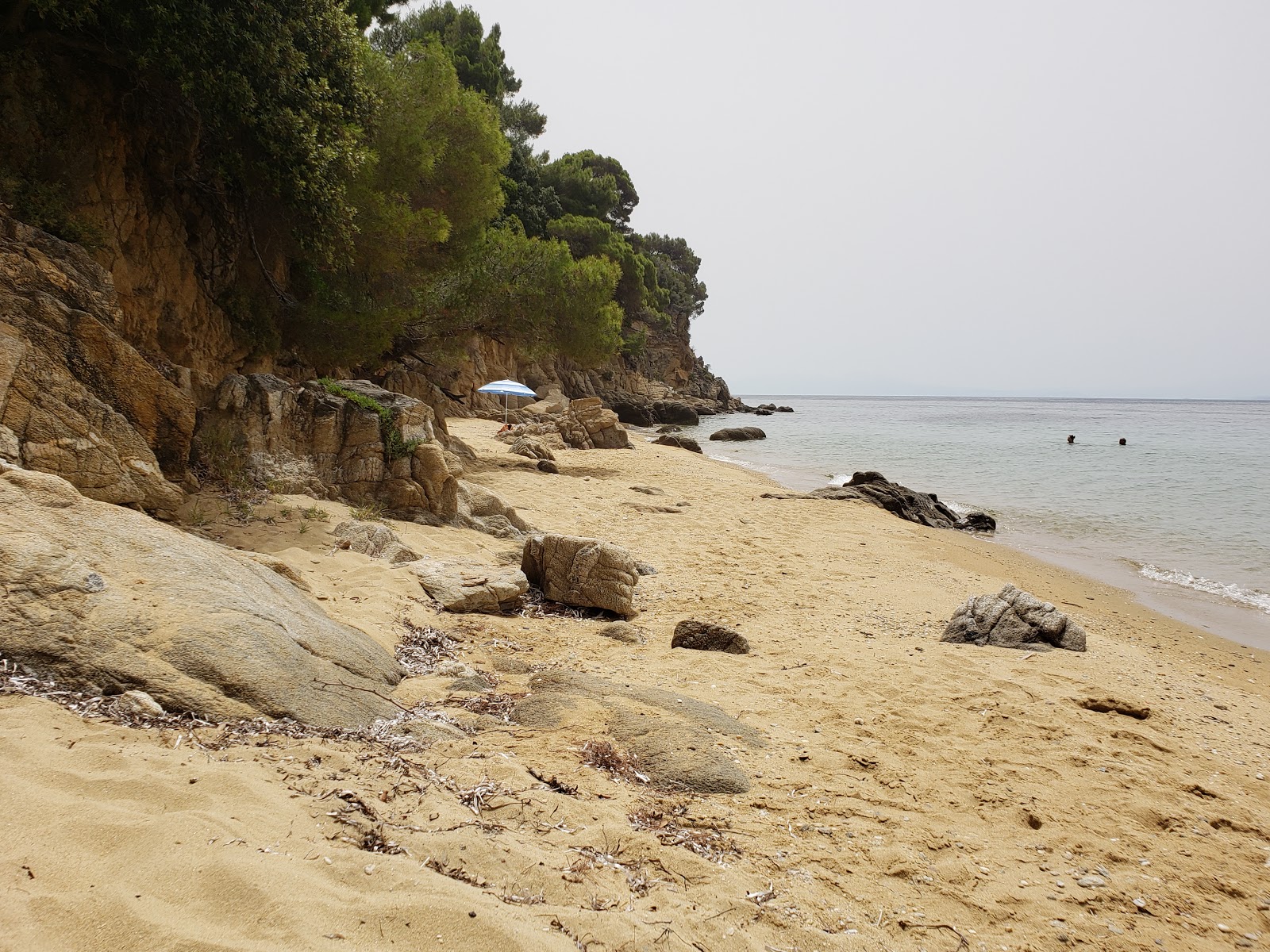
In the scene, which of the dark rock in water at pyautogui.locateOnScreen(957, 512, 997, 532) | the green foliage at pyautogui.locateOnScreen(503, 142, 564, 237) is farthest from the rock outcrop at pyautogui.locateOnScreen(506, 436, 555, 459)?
the green foliage at pyautogui.locateOnScreen(503, 142, 564, 237)

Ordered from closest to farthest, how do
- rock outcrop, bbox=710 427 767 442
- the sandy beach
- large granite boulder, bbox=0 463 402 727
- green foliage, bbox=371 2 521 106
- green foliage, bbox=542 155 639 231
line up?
the sandy beach < large granite boulder, bbox=0 463 402 727 < green foliage, bbox=371 2 521 106 < rock outcrop, bbox=710 427 767 442 < green foliage, bbox=542 155 639 231

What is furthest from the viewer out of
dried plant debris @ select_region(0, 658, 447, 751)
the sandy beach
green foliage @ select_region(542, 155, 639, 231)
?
green foliage @ select_region(542, 155, 639, 231)

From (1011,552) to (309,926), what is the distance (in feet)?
47.2

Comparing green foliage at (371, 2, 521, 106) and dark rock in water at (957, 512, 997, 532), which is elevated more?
green foliage at (371, 2, 521, 106)

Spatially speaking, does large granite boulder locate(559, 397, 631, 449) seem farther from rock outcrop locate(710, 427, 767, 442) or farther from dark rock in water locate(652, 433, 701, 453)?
rock outcrop locate(710, 427, 767, 442)

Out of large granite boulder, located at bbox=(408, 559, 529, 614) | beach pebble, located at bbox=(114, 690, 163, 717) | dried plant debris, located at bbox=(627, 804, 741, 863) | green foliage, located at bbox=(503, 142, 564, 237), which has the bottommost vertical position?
dried plant debris, located at bbox=(627, 804, 741, 863)

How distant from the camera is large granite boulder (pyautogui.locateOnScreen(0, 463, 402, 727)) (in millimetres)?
3008

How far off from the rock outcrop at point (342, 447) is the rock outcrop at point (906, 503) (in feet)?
30.3

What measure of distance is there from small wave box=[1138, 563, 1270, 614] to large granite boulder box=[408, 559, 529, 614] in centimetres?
1080

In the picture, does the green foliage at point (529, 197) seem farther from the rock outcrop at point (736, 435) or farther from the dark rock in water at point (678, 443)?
the dark rock in water at point (678, 443)

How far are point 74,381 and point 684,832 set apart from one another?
5.66 meters

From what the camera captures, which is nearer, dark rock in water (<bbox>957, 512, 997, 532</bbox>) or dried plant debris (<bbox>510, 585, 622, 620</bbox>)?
dried plant debris (<bbox>510, 585, 622, 620</bbox>)

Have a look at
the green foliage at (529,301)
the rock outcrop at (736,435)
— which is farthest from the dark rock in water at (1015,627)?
the rock outcrop at (736,435)

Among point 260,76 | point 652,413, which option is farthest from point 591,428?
point 652,413
